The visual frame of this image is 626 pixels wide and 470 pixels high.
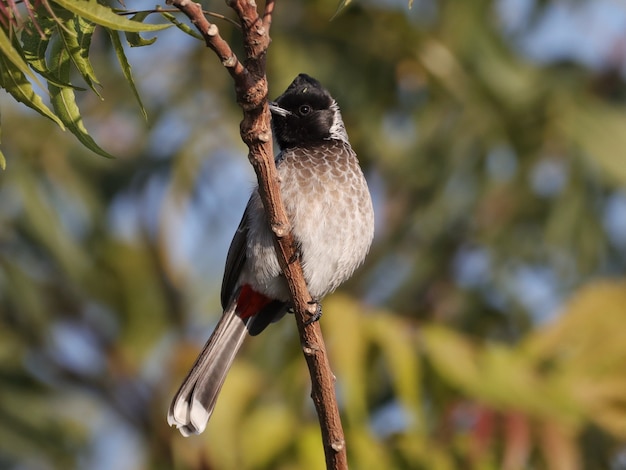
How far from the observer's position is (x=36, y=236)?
546 centimetres

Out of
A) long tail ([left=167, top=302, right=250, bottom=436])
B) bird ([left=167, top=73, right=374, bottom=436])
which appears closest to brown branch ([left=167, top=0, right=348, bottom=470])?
bird ([left=167, top=73, right=374, bottom=436])

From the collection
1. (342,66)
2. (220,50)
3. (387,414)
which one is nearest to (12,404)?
(387,414)

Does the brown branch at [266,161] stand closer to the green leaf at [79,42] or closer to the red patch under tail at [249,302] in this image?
the green leaf at [79,42]

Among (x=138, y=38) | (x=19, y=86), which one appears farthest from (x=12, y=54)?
(x=138, y=38)

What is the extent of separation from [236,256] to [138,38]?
4.88 feet

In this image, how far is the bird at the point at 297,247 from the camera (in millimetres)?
3098

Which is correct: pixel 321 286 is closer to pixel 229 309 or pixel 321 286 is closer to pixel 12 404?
pixel 229 309

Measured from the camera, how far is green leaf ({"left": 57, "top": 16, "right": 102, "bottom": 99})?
1.81 metres

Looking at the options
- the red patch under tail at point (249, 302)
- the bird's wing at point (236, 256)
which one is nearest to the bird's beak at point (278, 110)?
the bird's wing at point (236, 256)

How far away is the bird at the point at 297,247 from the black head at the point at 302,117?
0.08 feet

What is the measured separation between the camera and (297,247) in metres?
2.98

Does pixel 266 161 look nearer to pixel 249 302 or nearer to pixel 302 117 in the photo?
pixel 249 302

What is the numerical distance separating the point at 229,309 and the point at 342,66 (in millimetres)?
2206

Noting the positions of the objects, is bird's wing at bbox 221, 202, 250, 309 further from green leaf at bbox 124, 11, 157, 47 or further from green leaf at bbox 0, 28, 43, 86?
green leaf at bbox 0, 28, 43, 86
